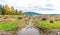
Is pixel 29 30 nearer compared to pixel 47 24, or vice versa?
pixel 47 24

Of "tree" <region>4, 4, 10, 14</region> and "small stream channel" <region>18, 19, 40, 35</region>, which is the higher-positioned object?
"tree" <region>4, 4, 10, 14</region>

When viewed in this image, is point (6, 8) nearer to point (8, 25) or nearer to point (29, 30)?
point (8, 25)

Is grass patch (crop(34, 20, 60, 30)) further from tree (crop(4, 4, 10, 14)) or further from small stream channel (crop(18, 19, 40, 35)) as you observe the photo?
tree (crop(4, 4, 10, 14))

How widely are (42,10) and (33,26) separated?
574mm

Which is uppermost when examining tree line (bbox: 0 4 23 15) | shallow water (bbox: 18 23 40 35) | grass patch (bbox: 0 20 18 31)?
tree line (bbox: 0 4 23 15)

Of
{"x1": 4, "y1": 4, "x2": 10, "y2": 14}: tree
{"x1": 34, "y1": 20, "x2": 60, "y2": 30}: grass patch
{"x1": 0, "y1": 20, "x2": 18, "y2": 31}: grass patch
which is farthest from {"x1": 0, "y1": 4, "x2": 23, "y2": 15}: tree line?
{"x1": 34, "y1": 20, "x2": 60, "y2": 30}: grass patch

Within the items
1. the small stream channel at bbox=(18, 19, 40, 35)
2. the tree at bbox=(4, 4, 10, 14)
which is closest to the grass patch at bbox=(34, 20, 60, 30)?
the small stream channel at bbox=(18, 19, 40, 35)

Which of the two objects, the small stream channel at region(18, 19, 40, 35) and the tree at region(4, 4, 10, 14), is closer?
the tree at region(4, 4, 10, 14)

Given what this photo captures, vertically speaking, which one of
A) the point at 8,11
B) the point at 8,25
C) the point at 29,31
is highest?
the point at 8,11

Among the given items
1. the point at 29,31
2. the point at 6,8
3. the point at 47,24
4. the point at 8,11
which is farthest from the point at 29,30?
the point at 6,8

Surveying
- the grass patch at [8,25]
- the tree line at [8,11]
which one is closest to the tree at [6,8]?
the tree line at [8,11]

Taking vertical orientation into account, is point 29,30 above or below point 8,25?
below

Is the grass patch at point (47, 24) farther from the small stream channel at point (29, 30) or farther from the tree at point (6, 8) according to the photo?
the tree at point (6, 8)

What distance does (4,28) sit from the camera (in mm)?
7723
